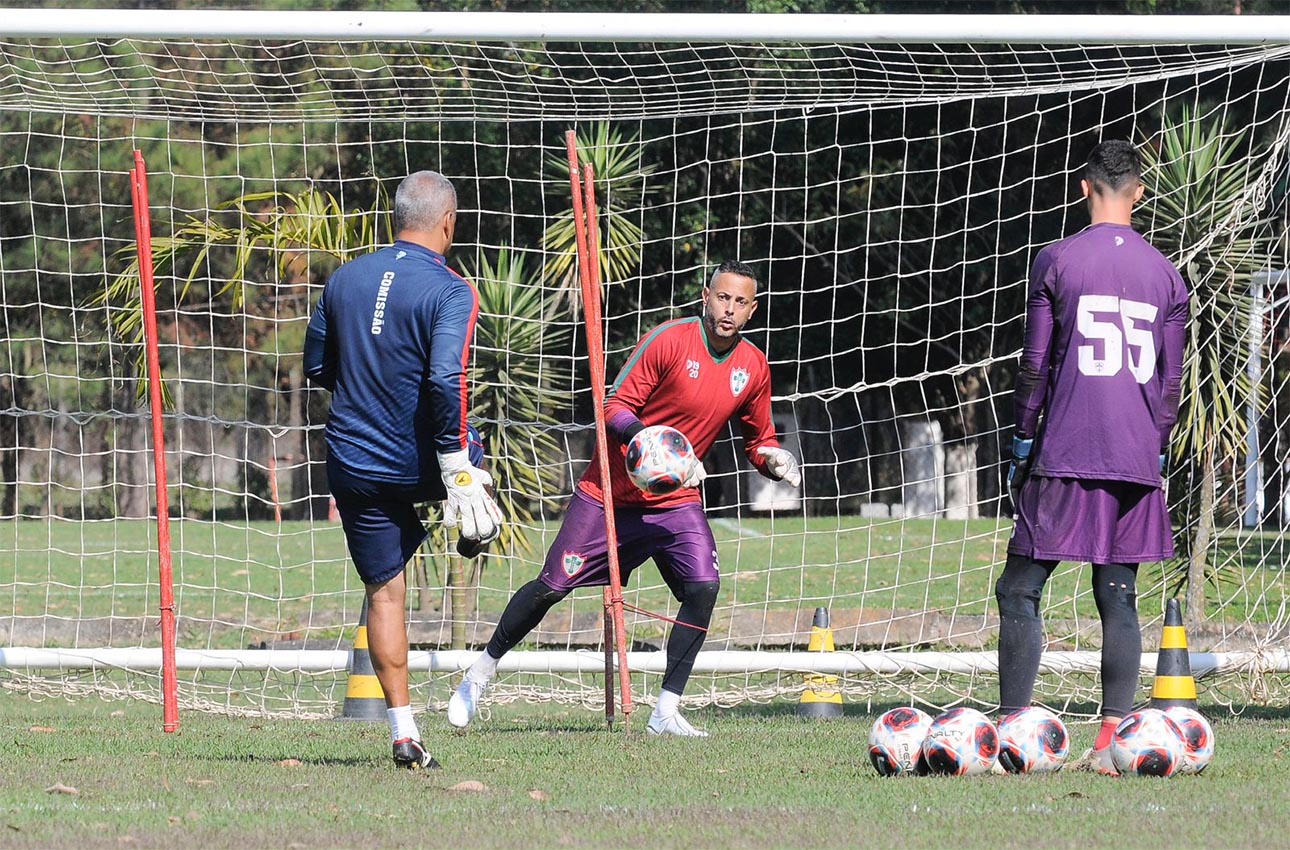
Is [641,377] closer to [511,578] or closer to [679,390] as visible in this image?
[679,390]

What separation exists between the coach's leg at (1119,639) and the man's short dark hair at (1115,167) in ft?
4.34

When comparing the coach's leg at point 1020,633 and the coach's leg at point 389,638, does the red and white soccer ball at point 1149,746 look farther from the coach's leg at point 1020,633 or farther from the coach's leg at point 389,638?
the coach's leg at point 389,638

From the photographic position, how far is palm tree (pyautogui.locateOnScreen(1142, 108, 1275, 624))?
9.16 m

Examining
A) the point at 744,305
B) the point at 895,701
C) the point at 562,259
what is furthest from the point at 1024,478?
the point at 562,259

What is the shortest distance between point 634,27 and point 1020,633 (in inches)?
140

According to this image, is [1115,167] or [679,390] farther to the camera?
[679,390]

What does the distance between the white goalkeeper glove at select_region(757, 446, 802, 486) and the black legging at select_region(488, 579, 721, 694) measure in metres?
0.54

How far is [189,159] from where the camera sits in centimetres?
2900

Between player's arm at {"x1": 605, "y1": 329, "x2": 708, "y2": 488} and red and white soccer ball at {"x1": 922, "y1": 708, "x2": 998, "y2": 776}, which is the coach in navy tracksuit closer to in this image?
player's arm at {"x1": 605, "y1": 329, "x2": 708, "y2": 488}

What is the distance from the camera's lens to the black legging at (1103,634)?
568cm

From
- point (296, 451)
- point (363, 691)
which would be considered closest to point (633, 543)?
point (363, 691)

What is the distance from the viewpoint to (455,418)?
219 inches

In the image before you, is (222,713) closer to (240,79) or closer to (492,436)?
(492,436)

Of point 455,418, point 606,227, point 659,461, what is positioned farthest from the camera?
point 606,227
